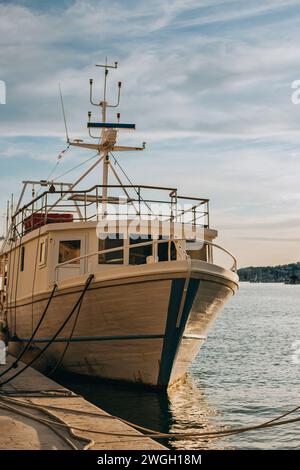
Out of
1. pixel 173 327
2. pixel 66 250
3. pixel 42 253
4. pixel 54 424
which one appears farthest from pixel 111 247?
pixel 54 424

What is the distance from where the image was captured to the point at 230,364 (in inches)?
920

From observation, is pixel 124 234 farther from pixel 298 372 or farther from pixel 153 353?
pixel 298 372

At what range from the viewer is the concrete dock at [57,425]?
7.32 metres

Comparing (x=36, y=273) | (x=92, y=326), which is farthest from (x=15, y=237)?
(x=92, y=326)

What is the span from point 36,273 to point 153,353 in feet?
14.9

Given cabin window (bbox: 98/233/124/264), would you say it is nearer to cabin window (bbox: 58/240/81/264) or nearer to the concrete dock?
cabin window (bbox: 58/240/81/264)

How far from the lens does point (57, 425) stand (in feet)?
27.0

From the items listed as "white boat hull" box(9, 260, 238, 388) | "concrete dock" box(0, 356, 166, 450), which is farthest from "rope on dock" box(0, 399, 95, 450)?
"white boat hull" box(9, 260, 238, 388)

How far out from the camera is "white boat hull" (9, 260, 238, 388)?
491 inches

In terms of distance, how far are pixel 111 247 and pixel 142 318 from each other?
258 centimetres

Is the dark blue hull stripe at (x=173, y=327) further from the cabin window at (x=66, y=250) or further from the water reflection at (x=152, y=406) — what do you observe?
the cabin window at (x=66, y=250)

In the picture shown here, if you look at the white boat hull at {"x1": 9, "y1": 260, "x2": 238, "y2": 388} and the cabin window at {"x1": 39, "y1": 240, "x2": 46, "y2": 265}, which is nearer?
the white boat hull at {"x1": 9, "y1": 260, "x2": 238, "y2": 388}

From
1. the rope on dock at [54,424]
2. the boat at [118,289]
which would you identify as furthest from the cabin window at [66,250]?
the rope on dock at [54,424]

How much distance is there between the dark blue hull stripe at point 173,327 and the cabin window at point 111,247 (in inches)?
103
